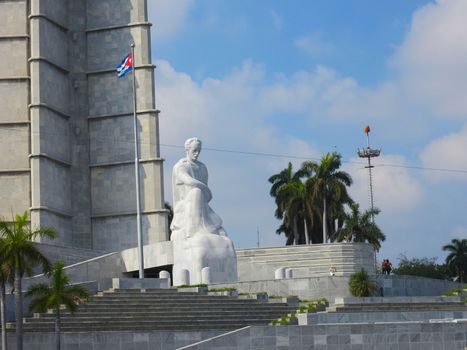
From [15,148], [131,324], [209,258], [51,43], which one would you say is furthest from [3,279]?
[51,43]

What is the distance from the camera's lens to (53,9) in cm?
6041

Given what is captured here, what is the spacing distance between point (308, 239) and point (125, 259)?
17.3 meters

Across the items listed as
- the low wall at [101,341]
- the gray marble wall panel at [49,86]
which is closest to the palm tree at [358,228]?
the gray marble wall panel at [49,86]

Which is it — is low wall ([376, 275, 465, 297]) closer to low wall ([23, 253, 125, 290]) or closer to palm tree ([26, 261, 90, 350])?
low wall ([23, 253, 125, 290])

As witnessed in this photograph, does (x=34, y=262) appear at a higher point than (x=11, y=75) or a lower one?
lower

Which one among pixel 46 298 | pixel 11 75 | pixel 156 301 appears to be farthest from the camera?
pixel 11 75

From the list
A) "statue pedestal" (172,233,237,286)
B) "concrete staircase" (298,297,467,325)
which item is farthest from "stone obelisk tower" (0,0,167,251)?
"concrete staircase" (298,297,467,325)

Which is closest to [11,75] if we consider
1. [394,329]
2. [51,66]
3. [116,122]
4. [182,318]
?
[51,66]

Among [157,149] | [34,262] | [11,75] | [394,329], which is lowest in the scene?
[394,329]

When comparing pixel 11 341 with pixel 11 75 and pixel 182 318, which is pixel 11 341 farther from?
pixel 11 75

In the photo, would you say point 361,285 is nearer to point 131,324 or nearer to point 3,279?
point 131,324

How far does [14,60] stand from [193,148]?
47.5 ft

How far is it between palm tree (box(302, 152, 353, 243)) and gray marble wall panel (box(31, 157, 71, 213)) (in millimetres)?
13805

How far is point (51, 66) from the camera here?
59.0 metres
